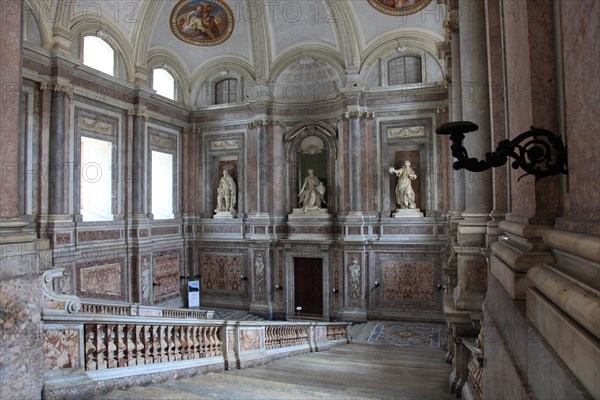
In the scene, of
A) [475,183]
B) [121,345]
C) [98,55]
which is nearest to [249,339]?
[121,345]

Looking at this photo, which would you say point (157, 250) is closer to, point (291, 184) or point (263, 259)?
point (263, 259)

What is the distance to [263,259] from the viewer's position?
1546cm

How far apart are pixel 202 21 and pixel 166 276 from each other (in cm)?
937

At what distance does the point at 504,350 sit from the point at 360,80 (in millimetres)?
13357

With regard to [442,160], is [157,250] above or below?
below

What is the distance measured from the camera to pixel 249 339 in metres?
7.19

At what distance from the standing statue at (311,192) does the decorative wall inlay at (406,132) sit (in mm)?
3028

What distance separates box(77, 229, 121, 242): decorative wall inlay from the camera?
Answer: 39.1 ft

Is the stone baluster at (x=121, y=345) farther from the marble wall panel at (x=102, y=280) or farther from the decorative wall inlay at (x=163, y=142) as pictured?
the decorative wall inlay at (x=163, y=142)

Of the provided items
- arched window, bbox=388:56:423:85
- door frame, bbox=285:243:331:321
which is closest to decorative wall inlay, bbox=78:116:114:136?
door frame, bbox=285:243:331:321

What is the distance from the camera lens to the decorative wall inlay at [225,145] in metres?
16.3

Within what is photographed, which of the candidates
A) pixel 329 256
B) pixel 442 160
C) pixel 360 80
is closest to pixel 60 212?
pixel 329 256

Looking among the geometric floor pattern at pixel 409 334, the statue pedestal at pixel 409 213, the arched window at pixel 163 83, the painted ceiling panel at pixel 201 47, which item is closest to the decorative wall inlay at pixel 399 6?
the painted ceiling panel at pixel 201 47

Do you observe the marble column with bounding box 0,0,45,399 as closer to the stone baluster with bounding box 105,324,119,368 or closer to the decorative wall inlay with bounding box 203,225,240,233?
the stone baluster with bounding box 105,324,119,368
